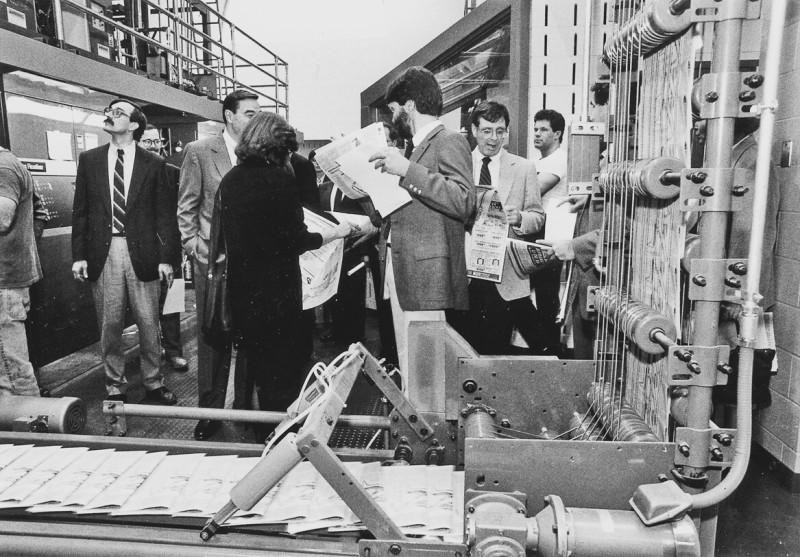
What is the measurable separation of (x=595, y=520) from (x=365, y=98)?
322 inches

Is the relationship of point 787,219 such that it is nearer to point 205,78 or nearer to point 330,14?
point 205,78

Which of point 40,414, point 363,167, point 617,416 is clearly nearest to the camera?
point 617,416

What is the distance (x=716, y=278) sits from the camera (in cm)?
123

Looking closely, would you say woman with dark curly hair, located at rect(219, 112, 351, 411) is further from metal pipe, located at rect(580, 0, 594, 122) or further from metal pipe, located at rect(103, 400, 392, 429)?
metal pipe, located at rect(580, 0, 594, 122)

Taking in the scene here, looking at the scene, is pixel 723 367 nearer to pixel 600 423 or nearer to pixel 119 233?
pixel 600 423

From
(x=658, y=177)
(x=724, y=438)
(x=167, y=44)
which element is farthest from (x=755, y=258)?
(x=167, y=44)

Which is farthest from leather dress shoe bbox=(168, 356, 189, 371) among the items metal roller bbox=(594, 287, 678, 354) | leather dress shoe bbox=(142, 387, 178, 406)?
metal roller bbox=(594, 287, 678, 354)

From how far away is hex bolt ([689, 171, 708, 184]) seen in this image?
1.22 metres

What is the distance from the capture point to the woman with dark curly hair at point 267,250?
2385 millimetres

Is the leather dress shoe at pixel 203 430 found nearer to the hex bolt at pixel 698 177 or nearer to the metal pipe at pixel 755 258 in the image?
the metal pipe at pixel 755 258

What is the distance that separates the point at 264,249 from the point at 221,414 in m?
0.69

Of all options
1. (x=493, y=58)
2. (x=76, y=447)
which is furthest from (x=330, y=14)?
(x=76, y=447)

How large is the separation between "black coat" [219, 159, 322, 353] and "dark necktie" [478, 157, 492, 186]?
1.00 metres

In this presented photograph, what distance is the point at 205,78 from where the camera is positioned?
8.33 m
